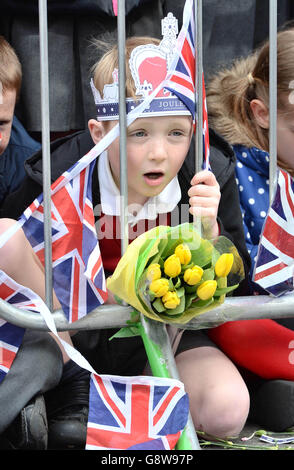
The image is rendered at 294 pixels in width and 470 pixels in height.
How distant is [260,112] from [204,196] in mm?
537

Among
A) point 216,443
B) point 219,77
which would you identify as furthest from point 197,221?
point 219,77

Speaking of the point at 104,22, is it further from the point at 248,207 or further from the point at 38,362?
the point at 38,362

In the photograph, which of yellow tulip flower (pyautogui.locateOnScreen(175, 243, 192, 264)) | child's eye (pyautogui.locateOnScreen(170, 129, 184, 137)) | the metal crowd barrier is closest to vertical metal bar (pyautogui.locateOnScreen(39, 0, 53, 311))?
the metal crowd barrier

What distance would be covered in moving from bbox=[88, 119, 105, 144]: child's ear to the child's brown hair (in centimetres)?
26

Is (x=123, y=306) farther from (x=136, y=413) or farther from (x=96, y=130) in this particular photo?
(x=96, y=130)

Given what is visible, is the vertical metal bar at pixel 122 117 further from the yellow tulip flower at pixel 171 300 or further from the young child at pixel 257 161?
the young child at pixel 257 161

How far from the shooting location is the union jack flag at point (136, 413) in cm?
122

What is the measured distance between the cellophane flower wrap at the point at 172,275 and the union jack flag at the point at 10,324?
0.43 feet

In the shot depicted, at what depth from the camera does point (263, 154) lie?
1.83m

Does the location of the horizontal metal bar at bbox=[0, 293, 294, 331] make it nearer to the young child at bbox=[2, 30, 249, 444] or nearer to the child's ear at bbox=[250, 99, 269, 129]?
the young child at bbox=[2, 30, 249, 444]

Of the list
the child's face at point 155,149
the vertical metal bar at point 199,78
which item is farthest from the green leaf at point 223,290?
the child's face at point 155,149

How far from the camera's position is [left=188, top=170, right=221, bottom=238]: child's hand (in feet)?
4.40

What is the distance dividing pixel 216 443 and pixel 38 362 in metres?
0.34
